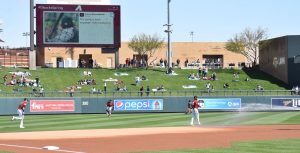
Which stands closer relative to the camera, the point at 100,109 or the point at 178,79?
the point at 100,109

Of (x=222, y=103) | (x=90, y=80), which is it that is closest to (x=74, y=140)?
(x=222, y=103)

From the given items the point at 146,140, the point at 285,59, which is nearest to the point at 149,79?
the point at 285,59

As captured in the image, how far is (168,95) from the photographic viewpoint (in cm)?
4794

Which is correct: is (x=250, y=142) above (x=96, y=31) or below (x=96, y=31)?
below

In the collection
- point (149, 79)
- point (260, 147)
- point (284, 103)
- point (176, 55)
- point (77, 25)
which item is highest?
point (77, 25)

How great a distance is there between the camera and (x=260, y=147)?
64.3 ft

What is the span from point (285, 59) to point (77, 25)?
78.0ft

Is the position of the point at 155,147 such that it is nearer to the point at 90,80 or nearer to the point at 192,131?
the point at 192,131

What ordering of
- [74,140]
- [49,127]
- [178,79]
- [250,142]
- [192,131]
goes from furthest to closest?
1. [178,79]
2. [49,127]
3. [192,131]
4. [74,140]
5. [250,142]

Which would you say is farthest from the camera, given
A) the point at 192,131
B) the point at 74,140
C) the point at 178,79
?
the point at 178,79

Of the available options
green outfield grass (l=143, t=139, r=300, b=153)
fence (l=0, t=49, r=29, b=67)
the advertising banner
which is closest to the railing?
the advertising banner

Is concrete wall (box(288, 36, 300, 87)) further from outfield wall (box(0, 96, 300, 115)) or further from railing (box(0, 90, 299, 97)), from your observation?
outfield wall (box(0, 96, 300, 115))

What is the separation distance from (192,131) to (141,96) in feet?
61.5

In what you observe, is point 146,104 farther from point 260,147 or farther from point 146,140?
point 260,147
